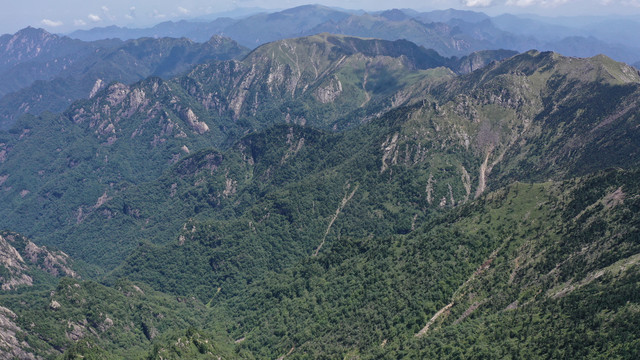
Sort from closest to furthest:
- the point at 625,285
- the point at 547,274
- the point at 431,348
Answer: the point at 625,285 → the point at 431,348 → the point at 547,274

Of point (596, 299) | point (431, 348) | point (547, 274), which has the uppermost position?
point (596, 299)

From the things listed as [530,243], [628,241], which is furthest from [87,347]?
[628,241]

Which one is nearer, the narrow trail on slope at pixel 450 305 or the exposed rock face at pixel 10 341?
the exposed rock face at pixel 10 341

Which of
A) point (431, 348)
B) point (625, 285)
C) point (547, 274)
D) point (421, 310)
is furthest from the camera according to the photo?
point (421, 310)

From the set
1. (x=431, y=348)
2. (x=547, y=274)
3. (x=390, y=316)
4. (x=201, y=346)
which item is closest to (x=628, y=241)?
(x=547, y=274)

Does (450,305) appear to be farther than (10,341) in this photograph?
Yes

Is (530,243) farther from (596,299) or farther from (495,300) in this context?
(596,299)

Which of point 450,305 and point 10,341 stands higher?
point 450,305

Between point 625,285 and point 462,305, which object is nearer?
point 625,285

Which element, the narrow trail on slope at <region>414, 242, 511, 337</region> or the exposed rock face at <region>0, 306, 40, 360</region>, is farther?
the narrow trail on slope at <region>414, 242, 511, 337</region>

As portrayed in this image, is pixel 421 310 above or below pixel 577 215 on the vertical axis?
below
